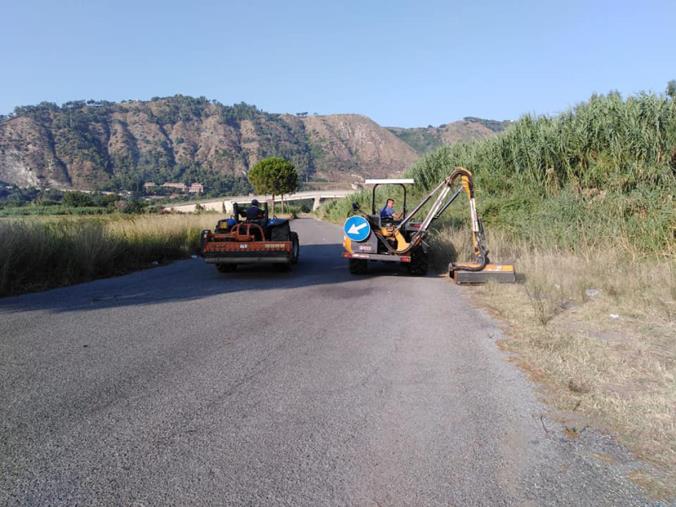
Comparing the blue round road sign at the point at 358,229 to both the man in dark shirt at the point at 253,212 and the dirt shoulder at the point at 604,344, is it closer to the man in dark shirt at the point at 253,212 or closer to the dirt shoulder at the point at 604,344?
the man in dark shirt at the point at 253,212

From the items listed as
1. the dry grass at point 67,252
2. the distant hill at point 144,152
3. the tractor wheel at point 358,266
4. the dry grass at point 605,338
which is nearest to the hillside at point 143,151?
the distant hill at point 144,152

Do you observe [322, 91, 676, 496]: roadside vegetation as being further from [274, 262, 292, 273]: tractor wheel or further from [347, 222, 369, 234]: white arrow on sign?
[274, 262, 292, 273]: tractor wheel

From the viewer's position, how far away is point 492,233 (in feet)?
53.3

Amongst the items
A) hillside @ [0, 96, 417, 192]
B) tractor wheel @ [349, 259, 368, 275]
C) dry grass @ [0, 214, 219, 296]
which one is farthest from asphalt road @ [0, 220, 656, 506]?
hillside @ [0, 96, 417, 192]

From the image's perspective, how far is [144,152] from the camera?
15900 cm

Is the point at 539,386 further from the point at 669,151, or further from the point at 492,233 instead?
the point at 669,151

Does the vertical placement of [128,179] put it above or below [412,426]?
above

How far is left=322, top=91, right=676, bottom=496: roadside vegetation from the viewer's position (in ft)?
15.6

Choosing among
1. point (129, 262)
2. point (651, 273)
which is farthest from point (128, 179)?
point (651, 273)

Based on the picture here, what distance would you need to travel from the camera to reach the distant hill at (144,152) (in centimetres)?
12212

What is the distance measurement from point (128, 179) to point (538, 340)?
127m

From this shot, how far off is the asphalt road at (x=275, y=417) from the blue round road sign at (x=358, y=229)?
4813 millimetres

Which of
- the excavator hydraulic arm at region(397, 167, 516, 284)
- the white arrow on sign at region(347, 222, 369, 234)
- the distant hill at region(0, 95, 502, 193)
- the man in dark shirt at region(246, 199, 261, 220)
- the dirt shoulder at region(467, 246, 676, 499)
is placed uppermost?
the distant hill at region(0, 95, 502, 193)

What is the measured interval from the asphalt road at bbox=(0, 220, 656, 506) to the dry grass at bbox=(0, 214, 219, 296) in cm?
313
